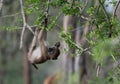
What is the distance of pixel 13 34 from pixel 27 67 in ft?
7.97

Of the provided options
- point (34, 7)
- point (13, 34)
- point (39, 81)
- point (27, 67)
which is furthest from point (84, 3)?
point (39, 81)

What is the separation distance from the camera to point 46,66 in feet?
81.9

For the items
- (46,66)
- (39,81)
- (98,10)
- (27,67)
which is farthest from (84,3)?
(46,66)

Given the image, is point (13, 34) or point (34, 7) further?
point (13, 34)

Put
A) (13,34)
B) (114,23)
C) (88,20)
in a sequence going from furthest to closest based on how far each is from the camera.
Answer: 1. (13,34)
2. (88,20)
3. (114,23)

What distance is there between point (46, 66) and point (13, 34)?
1090 centimetres

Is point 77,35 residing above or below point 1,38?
above

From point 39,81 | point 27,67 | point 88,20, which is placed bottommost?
point 39,81

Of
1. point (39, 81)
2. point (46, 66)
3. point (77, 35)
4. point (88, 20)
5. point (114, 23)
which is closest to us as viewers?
point (114, 23)

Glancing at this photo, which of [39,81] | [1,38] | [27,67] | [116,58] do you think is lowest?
[39,81]

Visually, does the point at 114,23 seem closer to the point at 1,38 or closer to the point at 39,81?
the point at 1,38

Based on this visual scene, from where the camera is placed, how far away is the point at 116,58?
179 inches

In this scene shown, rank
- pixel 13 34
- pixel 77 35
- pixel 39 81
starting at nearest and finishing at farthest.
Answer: pixel 77 35 → pixel 13 34 → pixel 39 81

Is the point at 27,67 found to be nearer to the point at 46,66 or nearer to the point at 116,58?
the point at 46,66
